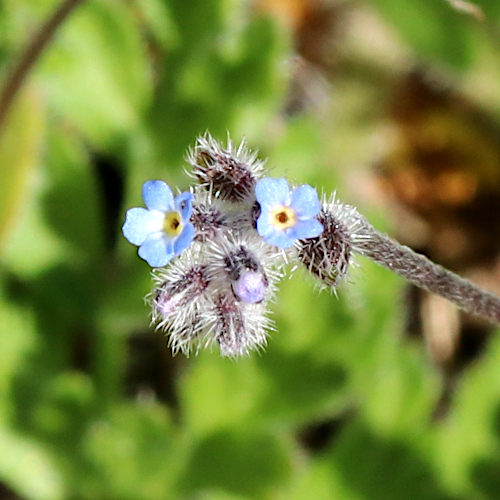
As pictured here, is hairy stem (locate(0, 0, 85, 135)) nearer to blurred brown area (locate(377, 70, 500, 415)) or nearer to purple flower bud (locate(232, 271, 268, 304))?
purple flower bud (locate(232, 271, 268, 304))

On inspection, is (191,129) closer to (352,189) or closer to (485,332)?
(352,189)

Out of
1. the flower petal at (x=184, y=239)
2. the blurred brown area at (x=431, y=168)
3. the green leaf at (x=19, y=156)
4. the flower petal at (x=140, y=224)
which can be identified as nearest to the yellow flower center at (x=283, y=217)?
the flower petal at (x=184, y=239)

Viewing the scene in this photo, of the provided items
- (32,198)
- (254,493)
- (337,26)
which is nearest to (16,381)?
(32,198)

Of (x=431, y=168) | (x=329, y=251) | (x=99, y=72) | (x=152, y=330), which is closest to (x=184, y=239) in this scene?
(x=329, y=251)

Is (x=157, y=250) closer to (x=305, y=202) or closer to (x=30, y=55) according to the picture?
(x=305, y=202)

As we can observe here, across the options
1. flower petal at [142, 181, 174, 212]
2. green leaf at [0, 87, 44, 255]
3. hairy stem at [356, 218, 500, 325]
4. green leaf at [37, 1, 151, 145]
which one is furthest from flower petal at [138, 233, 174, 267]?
green leaf at [37, 1, 151, 145]

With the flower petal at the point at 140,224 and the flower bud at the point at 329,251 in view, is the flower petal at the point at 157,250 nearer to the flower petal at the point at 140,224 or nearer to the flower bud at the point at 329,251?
the flower petal at the point at 140,224
